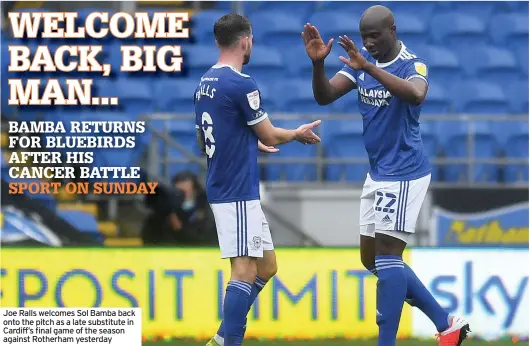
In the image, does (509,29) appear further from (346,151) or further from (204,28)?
(204,28)

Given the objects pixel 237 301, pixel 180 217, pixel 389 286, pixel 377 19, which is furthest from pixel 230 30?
pixel 180 217

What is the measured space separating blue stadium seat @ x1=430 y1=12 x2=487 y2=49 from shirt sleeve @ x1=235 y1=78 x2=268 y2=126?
6546mm

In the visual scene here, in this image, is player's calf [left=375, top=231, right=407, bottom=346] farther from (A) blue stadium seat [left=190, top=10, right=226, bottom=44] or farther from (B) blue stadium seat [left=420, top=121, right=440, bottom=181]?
(A) blue stadium seat [left=190, top=10, right=226, bottom=44]

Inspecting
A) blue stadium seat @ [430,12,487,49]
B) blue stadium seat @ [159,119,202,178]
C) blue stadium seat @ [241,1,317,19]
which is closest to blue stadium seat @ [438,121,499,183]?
blue stadium seat @ [430,12,487,49]

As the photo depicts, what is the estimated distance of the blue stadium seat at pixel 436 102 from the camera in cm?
1077

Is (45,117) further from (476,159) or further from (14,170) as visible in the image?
(476,159)

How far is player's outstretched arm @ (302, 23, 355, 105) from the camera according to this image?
5.34 m

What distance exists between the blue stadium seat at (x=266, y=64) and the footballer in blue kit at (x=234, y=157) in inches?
213

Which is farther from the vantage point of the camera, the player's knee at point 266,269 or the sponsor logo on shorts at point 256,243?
the player's knee at point 266,269

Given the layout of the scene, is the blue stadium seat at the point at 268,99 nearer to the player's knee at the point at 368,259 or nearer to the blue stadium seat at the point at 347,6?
the blue stadium seat at the point at 347,6

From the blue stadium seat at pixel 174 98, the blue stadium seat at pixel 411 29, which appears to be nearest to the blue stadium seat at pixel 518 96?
the blue stadium seat at pixel 411 29

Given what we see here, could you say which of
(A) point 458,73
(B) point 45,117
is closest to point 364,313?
(B) point 45,117

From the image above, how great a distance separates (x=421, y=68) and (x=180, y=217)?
3794 millimetres

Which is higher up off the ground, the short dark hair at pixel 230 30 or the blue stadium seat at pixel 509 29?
the blue stadium seat at pixel 509 29
